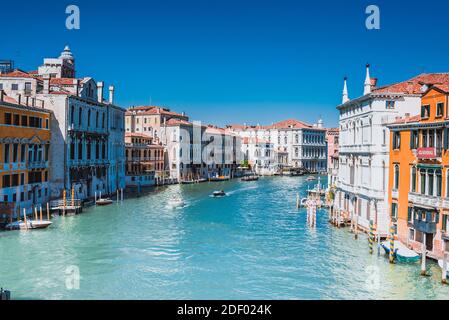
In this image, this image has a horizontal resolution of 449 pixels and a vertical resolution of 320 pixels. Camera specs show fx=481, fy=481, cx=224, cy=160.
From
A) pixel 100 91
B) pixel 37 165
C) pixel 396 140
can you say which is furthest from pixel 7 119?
pixel 396 140

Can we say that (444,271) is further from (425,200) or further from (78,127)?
(78,127)

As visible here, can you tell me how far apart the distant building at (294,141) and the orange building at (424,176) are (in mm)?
51823

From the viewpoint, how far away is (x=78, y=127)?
2700 cm

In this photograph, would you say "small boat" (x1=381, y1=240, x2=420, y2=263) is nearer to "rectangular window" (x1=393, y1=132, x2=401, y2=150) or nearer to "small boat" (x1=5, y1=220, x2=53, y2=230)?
"rectangular window" (x1=393, y1=132, x2=401, y2=150)

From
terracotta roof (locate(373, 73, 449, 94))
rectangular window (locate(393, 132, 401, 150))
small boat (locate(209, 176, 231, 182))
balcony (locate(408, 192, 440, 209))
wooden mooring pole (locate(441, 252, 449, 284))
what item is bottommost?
wooden mooring pole (locate(441, 252, 449, 284))

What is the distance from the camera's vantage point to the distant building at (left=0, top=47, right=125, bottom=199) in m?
25.2

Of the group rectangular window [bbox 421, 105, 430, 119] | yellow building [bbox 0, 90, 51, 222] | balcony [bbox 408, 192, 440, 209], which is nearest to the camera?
balcony [bbox 408, 192, 440, 209]

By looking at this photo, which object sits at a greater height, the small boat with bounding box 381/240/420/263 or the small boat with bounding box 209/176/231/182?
the small boat with bounding box 209/176/231/182

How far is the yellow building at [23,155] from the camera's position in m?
19.8

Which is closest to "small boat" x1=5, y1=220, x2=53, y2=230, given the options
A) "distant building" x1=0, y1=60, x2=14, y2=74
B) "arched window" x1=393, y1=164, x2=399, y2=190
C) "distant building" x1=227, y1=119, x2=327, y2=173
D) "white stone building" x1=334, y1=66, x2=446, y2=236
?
"white stone building" x1=334, y1=66, x2=446, y2=236

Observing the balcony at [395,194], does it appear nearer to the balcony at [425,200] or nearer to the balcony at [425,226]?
the balcony at [425,200]

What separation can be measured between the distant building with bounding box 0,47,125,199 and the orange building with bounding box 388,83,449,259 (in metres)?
16.1

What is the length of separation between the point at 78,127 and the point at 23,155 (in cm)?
568

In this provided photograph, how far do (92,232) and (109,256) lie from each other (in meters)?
4.17
